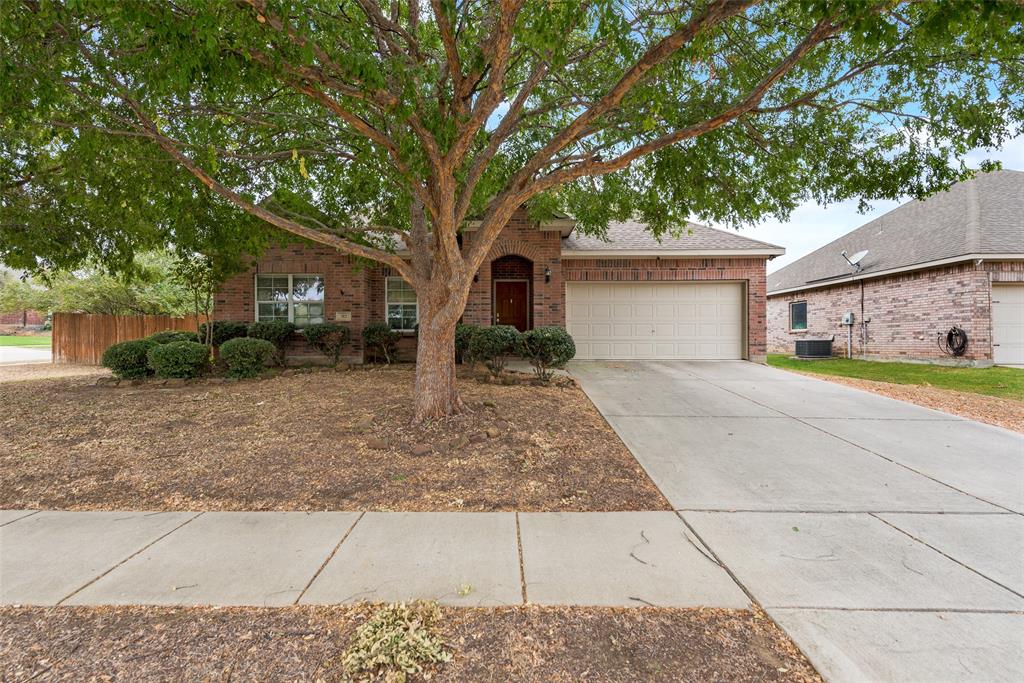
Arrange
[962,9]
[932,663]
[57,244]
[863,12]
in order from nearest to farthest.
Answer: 1. [932,663]
2. [962,9]
3. [863,12]
4. [57,244]

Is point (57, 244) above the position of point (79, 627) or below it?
above

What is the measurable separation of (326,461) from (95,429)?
374 centimetres

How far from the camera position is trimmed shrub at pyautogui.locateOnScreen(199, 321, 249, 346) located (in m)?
12.1

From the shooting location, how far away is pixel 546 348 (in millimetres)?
9211

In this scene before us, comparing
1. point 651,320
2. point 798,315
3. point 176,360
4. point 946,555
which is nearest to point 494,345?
point 651,320

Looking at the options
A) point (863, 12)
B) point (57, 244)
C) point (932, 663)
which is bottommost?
point (932, 663)

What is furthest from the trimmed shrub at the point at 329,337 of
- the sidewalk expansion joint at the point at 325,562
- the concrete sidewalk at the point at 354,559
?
the sidewalk expansion joint at the point at 325,562

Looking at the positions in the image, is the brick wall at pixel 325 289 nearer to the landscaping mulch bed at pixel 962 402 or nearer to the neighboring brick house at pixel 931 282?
the landscaping mulch bed at pixel 962 402

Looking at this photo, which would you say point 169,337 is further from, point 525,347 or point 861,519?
point 861,519

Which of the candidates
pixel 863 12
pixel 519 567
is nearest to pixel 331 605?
pixel 519 567

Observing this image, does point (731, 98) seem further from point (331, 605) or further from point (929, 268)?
point (929, 268)

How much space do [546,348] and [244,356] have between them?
6.38 metres

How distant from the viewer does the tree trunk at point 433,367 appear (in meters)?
5.87

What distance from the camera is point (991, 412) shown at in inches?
286
